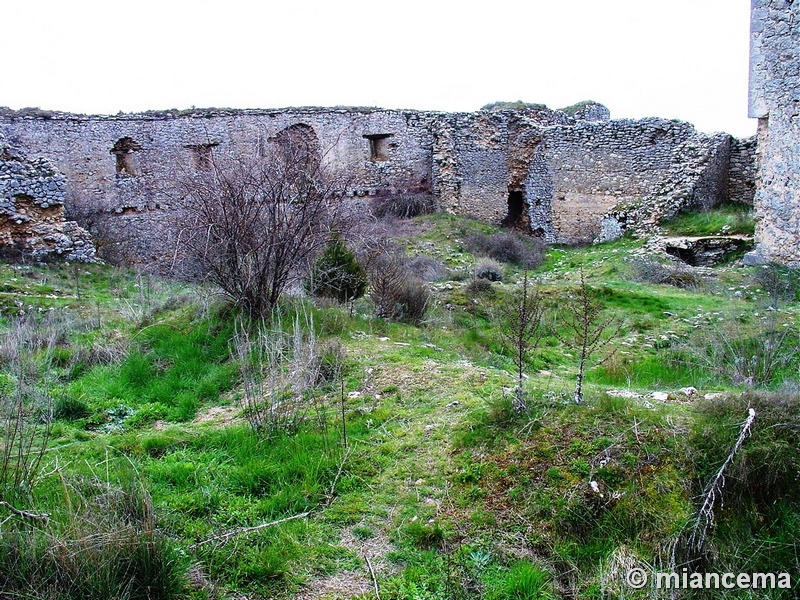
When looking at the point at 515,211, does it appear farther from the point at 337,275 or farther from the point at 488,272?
the point at 337,275

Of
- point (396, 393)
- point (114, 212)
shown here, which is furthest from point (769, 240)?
point (114, 212)

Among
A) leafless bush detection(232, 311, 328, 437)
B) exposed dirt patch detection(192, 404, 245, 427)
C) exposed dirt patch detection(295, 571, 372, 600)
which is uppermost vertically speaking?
leafless bush detection(232, 311, 328, 437)

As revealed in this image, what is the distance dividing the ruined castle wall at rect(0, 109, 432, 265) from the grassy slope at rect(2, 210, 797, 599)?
33.2ft

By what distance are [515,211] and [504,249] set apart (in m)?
5.04

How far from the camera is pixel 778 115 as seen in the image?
10766mm

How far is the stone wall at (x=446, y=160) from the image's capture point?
15594 mm

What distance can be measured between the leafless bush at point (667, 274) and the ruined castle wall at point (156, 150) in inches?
271

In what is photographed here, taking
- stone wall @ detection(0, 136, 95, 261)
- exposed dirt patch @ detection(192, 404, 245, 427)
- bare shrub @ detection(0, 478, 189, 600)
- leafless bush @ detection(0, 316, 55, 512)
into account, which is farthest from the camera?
stone wall @ detection(0, 136, 95, 261)

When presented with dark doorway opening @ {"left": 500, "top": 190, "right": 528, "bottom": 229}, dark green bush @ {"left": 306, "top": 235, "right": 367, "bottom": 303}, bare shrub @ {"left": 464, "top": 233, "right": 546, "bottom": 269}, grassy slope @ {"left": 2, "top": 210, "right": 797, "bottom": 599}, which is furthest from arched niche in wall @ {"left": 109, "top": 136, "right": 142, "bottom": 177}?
grassy slope @ {"left": 2, "top": 210, "right": 797, "bottom": 599}

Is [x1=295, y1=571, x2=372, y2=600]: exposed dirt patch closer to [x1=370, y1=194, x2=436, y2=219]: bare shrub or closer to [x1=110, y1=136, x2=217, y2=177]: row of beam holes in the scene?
[x1=370, y1=194, x2=436, y2=219]: bare shrub

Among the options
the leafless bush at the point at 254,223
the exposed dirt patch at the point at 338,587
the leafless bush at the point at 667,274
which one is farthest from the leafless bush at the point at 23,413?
the leafless bush at the point at 667,274

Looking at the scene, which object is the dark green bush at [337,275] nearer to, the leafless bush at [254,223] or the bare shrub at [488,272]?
the leafless bush at [254,223]

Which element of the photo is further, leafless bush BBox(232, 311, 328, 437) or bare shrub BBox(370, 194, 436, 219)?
bare shrub BBox(370, 194, 436, 219)

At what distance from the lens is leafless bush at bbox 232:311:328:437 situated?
4.43m
